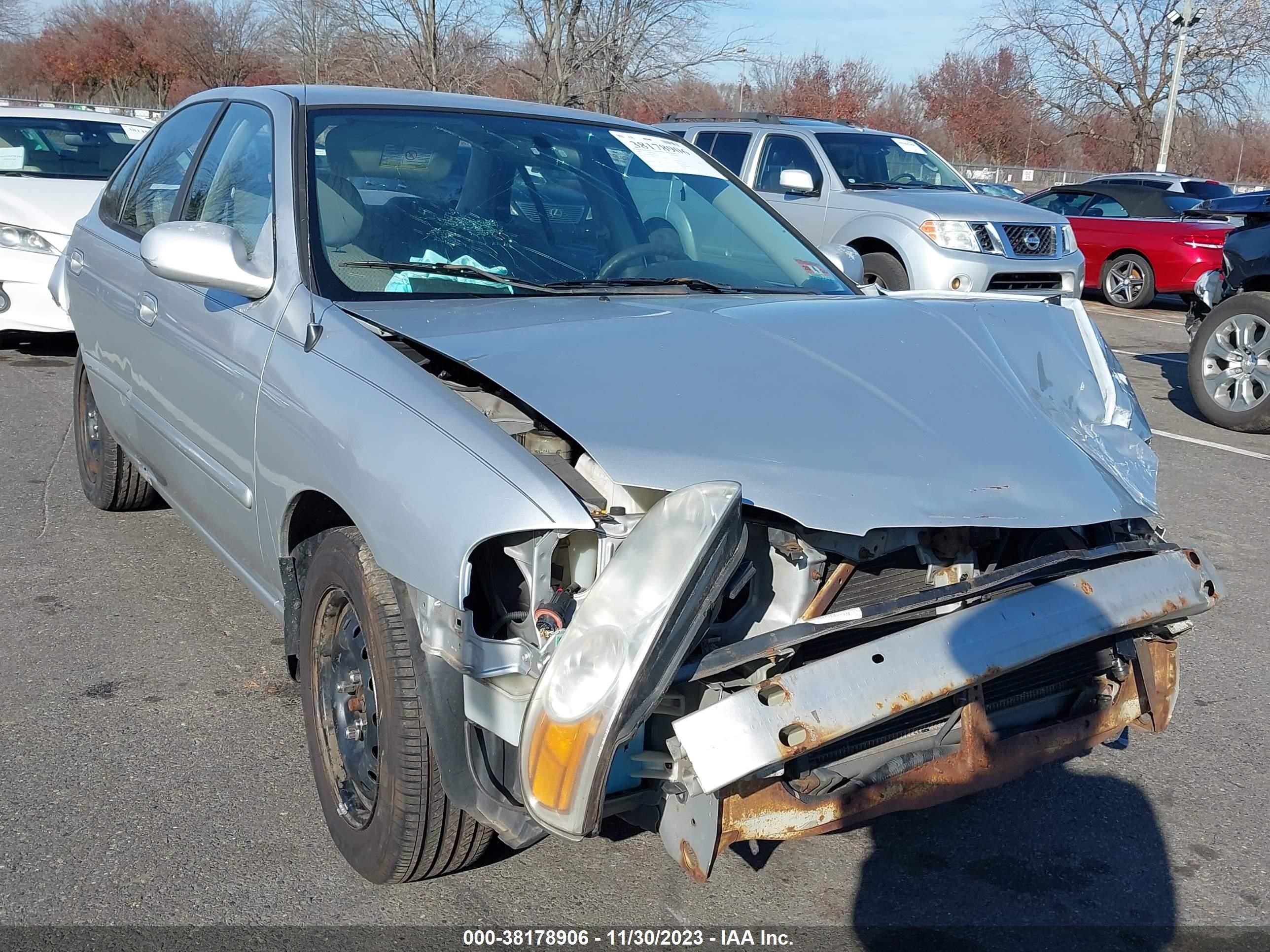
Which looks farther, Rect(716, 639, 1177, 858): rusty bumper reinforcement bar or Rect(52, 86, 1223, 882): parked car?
Rect(716, 639, 1177, 858): rusty bumper reinforcement bar

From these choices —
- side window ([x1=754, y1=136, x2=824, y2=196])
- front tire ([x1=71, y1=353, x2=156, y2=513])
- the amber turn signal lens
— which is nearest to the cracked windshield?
the amber turn signal lens

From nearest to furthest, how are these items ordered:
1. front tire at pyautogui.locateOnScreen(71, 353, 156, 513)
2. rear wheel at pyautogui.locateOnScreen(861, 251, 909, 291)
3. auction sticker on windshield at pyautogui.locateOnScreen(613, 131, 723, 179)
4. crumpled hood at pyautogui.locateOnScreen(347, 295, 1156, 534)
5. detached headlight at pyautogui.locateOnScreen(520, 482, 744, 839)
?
detached headlight at pyautogui.locateOnScreen(520, 482, 744, 839) → crumpled hood at pyautogui.locateOnScreen(347, 295, 1156, 534) → auction sticker on windshield at pyautogui.locateOnScreen(613, 131, 723, 179) → front tire at pyautogui.locateOnScreen(71, 353, 156, 513) → rear wheel at pyautogui.locateOnScreen(861, 251, 909, 291)

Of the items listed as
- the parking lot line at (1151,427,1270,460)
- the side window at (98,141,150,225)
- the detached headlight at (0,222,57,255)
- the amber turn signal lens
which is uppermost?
the side window at (98,141,150,225)

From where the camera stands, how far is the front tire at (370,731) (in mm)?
2477

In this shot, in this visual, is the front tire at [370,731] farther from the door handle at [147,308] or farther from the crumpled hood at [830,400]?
the door handle at [147,308]

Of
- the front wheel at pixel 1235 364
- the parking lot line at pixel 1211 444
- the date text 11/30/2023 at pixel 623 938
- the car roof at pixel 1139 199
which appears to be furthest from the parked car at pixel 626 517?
the car roof at pixel 1139 199

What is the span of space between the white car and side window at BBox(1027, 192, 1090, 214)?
37.1 ft

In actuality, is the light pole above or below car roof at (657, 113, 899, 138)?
above

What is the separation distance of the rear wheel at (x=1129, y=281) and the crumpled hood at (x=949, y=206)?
4.75 meters

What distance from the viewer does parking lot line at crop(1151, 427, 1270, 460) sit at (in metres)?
7.49

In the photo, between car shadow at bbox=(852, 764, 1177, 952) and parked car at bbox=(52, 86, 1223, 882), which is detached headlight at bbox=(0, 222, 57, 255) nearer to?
parked car at bbox=(52, 86, 1223, 882)

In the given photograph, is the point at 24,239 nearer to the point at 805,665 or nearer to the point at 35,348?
the point at 35,348

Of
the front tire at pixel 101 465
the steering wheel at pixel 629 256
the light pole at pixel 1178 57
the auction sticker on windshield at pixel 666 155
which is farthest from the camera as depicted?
the light pole at pixel 1178 57

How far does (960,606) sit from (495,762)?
983 mm
